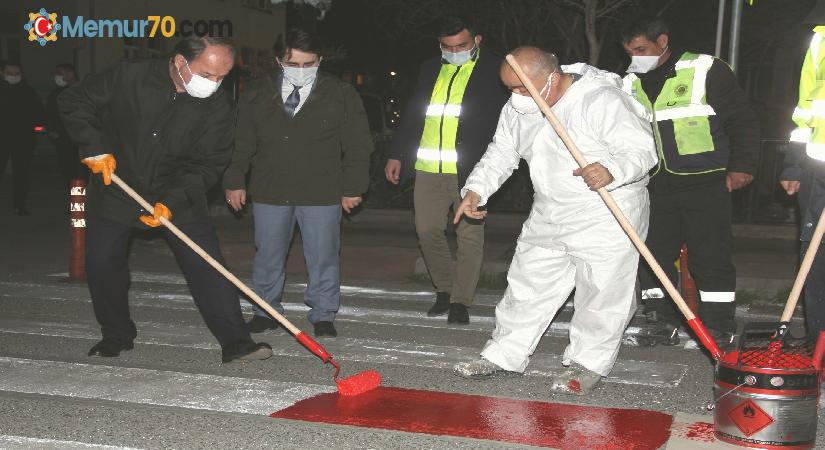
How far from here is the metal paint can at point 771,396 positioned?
171 inches

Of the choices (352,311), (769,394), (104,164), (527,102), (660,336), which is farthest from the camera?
(352,311)

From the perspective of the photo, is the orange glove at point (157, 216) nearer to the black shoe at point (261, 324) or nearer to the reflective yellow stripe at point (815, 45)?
the black shoe at point (261, 324)

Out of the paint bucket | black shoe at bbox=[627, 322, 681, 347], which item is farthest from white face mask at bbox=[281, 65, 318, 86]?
the paint bucket

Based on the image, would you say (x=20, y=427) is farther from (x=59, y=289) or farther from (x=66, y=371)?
(x=59, y=289)

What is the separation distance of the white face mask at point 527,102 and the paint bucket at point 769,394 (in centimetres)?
153

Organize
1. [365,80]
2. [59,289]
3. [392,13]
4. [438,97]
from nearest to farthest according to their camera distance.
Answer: [438,97] → [59,289] → [392,13] → [365,80]

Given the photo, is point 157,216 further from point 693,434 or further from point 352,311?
point 693,434

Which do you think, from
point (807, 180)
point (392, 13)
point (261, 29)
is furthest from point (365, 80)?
point (807, 180)

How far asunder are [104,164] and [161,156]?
1.10ft

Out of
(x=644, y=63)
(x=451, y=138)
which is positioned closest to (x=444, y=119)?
(x=451, y=138)

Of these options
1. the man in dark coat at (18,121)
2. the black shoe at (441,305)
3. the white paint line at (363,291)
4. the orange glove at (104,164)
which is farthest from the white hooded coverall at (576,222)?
the man in dark coat at (18,121)

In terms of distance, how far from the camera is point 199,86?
591 centimetres

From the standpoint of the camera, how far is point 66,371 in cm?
598

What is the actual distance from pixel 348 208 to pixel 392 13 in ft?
51.9
